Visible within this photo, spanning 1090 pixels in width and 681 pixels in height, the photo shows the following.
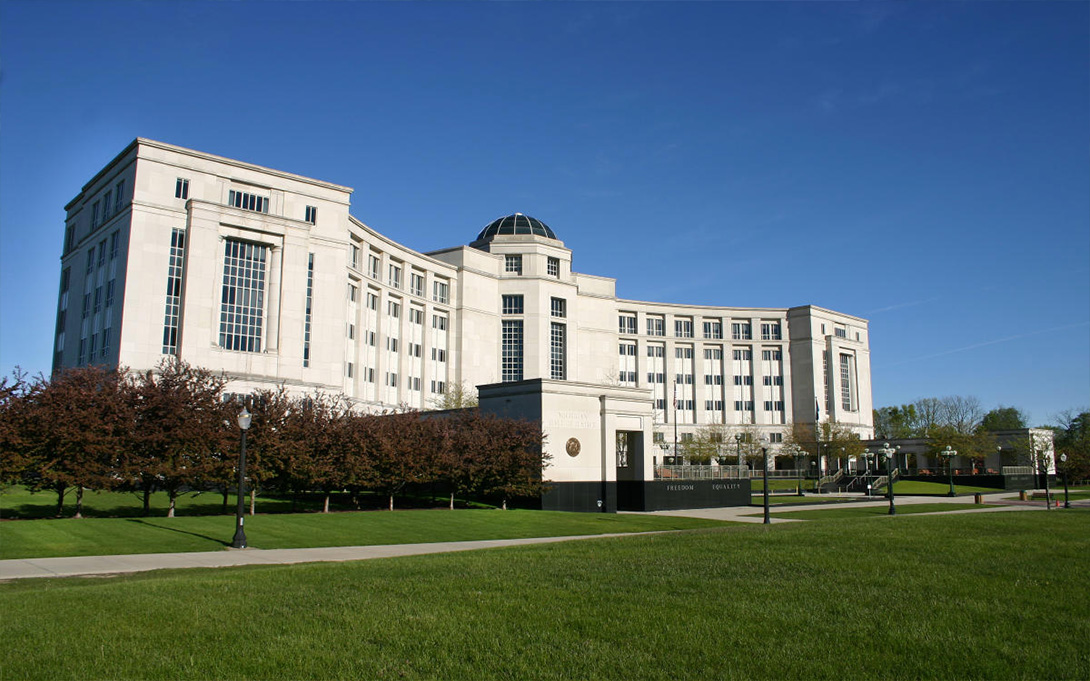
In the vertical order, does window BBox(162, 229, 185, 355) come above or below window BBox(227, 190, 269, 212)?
below

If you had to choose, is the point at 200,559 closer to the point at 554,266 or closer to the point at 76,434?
the point at 76,434

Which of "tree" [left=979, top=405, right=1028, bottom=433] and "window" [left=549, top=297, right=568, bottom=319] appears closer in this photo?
"window" [left=549, top=297, right=568, bottom=319]

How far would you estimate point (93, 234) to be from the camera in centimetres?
6047

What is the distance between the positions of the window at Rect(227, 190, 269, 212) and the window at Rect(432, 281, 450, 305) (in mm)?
24596

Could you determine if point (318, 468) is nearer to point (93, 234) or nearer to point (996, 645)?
point (996, 645)

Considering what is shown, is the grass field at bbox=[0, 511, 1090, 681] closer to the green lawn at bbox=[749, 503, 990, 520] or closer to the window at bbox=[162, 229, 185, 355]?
the green lawn at bbox=[749, 503, 990, 520]

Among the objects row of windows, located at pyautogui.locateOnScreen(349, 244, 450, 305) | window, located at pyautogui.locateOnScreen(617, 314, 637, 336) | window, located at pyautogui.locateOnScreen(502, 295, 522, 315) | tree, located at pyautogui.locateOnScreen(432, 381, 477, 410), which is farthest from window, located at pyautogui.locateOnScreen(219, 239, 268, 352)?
window, located at pyautogui.locateOnScreen(617, 314, 637, 336)

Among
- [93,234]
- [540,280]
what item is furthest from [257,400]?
[540,280]

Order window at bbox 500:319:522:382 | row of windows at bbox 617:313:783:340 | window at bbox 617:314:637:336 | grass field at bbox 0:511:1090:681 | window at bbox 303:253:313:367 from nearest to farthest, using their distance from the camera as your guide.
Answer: grass field at bbox 0:511:1090:681, window at bbox 303:253:313:367, window at bbox 500:319:522:382, window at bbox 617:314:637:336, row of windows at bbox 617:313:783:340

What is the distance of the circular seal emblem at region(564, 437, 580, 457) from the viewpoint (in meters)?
43.6

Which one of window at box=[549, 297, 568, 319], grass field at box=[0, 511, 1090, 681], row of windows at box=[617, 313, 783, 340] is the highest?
row of windows at box=[617, 313, 783, 340]

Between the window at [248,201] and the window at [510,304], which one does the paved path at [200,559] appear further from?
the window at [510,304]

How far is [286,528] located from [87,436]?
25.5 feet

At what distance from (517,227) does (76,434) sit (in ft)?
217
